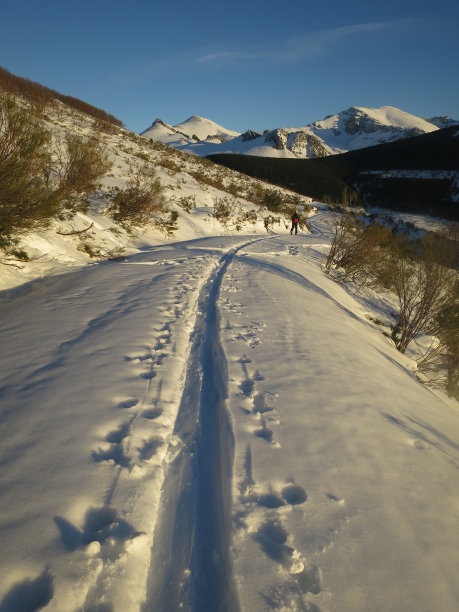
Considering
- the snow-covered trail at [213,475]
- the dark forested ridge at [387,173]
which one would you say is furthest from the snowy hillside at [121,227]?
the dark forested ridge at [387,173]

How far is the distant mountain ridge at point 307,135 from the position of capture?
291 ft

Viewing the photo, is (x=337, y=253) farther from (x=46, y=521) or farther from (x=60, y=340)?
(x=46, y=521)

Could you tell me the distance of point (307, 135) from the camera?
115375 millimetres

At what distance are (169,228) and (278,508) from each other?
1156 cm

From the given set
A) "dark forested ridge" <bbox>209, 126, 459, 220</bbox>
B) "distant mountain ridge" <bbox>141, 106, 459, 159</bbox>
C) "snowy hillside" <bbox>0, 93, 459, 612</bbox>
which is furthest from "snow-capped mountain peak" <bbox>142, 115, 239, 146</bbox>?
"snowy hillside" <bbox>0, 93, 459, 612</bbox>

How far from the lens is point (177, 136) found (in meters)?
100

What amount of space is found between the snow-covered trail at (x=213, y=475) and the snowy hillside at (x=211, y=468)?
0.01 metres

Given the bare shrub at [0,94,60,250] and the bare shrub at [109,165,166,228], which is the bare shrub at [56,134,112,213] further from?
the bare shrub at [0,94,60,250]

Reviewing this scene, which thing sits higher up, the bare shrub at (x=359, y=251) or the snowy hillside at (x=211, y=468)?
the bare shrub at (x=359, y=251)

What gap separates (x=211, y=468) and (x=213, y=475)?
0.18 ft

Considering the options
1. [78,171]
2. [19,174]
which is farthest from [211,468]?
[78,171]

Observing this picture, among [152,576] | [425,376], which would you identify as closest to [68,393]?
[152,576]

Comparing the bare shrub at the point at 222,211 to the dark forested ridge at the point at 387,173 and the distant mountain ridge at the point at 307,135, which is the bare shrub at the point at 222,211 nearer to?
the dark forested ridge at the point at 387,173

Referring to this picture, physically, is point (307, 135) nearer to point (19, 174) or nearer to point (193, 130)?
point (193, 130)
